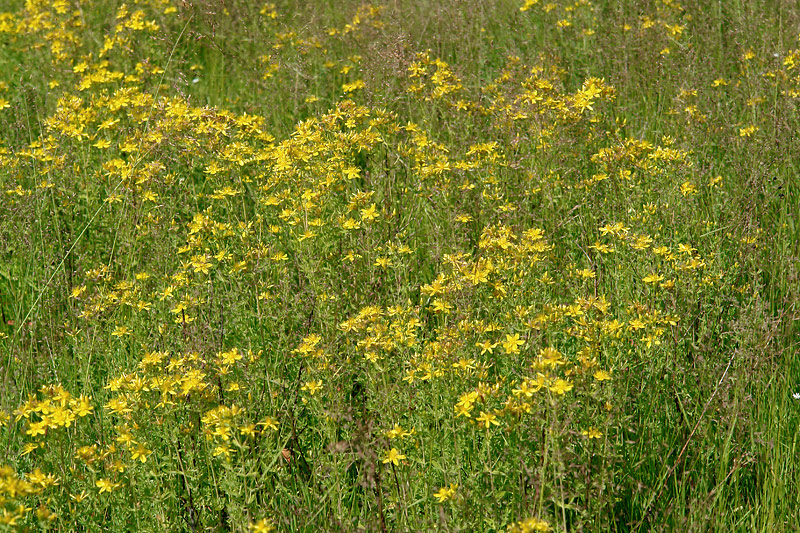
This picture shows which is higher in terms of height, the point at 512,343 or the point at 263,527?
the point at 512,343

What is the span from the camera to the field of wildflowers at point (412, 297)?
2369 millimetres

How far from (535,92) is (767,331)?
5.43ft

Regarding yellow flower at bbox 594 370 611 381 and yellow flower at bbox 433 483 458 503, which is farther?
yellow flower at bbox 594 370 611 381

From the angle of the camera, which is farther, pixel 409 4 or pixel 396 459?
pixel 409 4

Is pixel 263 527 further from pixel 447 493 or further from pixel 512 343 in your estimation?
pixel 512 343

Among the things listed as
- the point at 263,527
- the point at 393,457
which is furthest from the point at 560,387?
the point at 263,527

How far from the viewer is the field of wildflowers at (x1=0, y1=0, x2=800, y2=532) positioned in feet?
7.77

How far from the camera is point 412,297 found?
3438 millimetres

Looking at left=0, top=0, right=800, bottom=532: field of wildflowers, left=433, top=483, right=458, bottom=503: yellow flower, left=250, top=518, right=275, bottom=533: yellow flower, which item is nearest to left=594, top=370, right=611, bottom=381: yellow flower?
left=0, top=0, right=800, bottom=532: field of wildflowers

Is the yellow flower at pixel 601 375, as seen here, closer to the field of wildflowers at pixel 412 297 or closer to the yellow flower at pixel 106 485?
the field of wildflowers at pixel 412 297

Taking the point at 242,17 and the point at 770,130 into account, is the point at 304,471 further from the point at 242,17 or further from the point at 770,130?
the point at 242,17

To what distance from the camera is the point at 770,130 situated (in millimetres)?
4047

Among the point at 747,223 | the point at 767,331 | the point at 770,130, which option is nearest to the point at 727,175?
the point at 770,130

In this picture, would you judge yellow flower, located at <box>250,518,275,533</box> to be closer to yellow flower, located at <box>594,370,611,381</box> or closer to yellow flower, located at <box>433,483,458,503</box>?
yellow flower, located at <box>433,483,458,503</box>
